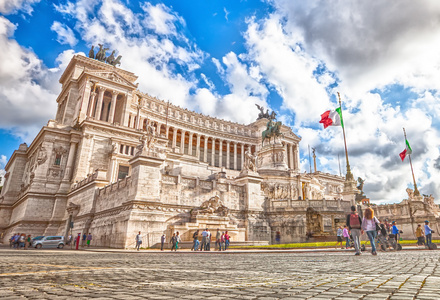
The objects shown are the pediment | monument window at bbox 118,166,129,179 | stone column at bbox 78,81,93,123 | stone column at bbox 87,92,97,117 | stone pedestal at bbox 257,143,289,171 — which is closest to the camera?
monument window at bbox 118,166,129,179

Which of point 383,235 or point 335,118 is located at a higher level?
point 335,118

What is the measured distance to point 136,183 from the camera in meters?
22.4

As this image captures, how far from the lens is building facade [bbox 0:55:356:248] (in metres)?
23.2

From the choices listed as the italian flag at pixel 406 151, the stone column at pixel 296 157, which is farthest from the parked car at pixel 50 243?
the stone column at pixel 296 157

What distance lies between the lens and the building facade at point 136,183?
915 inches

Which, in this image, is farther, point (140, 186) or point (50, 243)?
point (50, 243)

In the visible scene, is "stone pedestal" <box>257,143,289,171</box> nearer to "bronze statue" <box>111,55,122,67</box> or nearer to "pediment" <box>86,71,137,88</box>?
"pediment" <box>86,71,137,88</box>

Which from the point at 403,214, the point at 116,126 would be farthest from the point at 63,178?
the point at 403,214

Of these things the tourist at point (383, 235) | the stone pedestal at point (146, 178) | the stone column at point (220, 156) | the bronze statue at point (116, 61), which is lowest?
the tourist at point (383, 235)

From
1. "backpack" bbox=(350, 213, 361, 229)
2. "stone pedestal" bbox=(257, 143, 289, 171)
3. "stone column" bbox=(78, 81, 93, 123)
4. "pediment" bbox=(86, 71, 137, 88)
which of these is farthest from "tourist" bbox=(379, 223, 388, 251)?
"pediment" bbox=(86, 71, 137, 88)

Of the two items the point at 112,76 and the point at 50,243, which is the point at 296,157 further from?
the point at 50,243

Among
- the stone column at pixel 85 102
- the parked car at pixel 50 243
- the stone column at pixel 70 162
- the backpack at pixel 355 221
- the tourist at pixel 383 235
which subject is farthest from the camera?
the stone column at pixel 85 102

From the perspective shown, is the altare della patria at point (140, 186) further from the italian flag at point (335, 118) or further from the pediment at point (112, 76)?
the italian flag at point (335, 118)

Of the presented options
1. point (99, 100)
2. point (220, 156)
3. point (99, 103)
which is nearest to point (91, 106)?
point (99, 103)
